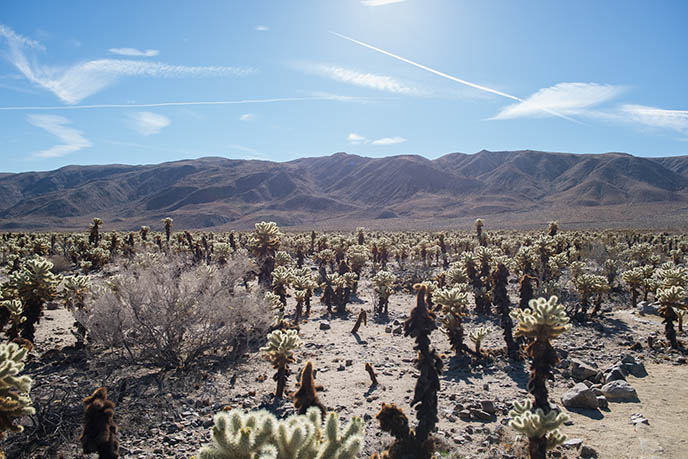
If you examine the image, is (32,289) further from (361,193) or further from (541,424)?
(361,193)

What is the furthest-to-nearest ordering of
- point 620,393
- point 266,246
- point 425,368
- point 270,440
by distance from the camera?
point 266,246 → point 620,393 → point 425,368 → point 270,440

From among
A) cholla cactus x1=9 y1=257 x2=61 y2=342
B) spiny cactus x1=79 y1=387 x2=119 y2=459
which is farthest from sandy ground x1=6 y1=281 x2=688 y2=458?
spiny cactus x1=79 y1=387 x2=119 y2=459

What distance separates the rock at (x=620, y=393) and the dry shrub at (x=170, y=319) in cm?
855

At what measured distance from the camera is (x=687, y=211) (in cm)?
7575

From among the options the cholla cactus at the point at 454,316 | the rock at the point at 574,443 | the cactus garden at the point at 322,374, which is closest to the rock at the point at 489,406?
the cactus garden at the point at 322,374

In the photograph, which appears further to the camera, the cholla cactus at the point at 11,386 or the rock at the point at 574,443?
the rock at the point at 574,443

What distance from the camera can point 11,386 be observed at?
11.9 ft

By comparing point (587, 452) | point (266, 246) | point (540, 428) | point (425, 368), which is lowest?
point (587, 452)

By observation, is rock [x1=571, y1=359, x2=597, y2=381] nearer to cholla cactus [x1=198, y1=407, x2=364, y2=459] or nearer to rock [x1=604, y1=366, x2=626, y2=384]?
rock [x1=604, y1=366, x2=626, y2=384]

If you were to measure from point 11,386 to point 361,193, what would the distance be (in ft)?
469

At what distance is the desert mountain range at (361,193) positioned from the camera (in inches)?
4003

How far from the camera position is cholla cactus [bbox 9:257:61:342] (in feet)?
29.6

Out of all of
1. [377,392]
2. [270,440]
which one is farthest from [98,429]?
[377,392]

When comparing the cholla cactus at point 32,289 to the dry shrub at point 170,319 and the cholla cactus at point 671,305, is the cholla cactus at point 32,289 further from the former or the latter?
the cholla cactus at point 671,305
